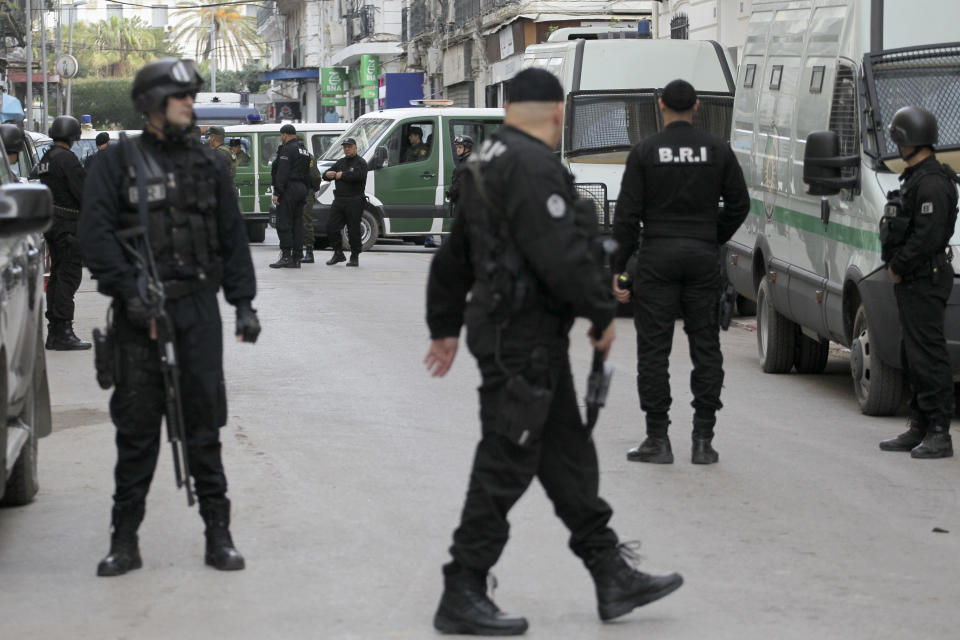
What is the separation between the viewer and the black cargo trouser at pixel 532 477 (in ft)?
16.7

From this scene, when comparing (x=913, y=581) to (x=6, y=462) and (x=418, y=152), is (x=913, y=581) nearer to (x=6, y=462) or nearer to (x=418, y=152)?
(x=6, y=462)

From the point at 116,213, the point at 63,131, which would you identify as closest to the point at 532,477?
the point at 116,213

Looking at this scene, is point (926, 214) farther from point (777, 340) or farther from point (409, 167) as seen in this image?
point (409, 167)

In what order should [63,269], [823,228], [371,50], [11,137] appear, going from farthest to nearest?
1. [371,50]
2. [63,269]
3. [11,137]
4. [823,228]

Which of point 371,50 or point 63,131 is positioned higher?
point 371,50

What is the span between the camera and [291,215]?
70.3ft

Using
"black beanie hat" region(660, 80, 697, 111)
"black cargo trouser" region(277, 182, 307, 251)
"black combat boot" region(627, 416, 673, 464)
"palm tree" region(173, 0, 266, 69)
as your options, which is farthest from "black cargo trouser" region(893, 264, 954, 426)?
"palm tree" region(173, 0, 266, 69)

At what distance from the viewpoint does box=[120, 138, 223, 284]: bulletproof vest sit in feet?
18.9

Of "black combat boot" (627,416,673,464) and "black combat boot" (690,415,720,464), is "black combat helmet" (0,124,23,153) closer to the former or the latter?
"black combat boot" (627,416,673,464)

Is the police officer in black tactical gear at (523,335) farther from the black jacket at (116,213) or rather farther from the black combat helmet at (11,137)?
the black combat helmet at (11,137)

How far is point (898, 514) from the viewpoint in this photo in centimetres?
715

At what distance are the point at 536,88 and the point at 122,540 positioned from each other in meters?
2.24

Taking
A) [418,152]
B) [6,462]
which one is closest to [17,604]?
[6,462]

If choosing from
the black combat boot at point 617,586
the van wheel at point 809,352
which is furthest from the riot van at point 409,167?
the black combat boot at point 617,586
